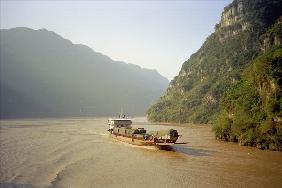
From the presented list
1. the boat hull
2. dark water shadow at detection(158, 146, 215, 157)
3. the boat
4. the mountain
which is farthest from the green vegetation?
the mountain

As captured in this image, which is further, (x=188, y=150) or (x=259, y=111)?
(x=259, y=111)

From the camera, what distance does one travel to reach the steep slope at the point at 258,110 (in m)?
54.5

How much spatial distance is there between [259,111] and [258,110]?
0.32 meters

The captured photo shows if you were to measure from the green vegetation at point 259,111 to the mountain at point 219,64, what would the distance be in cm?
6915

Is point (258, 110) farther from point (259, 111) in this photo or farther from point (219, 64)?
point (219, 64)

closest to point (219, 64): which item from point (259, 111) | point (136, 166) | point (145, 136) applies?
point (259, 111)

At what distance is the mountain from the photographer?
148750 millimetres

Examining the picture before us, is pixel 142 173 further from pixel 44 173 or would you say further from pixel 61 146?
pixel 61 146

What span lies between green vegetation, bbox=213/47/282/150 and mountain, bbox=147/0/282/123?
6915 centimetres

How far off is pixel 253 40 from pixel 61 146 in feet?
426

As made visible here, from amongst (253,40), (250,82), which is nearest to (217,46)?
(253,40)

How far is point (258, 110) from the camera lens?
59.6 m

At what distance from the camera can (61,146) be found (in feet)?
200

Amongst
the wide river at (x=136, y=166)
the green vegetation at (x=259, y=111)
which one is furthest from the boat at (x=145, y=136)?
the green vegetation at (x=259, y=111)
